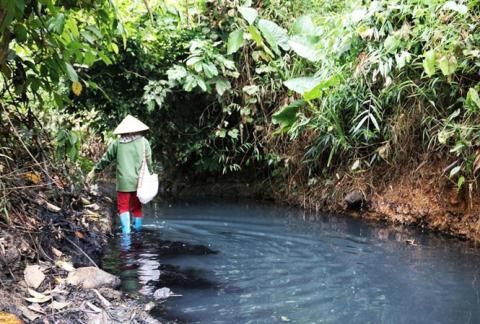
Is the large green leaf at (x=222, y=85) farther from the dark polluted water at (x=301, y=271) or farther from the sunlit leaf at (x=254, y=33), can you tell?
the sunlit leaf at (x=254, y=33)

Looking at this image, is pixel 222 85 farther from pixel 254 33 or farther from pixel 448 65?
pixel 254 33

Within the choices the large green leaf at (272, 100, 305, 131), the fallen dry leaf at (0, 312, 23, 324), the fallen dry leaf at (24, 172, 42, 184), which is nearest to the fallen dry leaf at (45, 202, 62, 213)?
the fallen dry leaf at (24, 172, 42, 184)

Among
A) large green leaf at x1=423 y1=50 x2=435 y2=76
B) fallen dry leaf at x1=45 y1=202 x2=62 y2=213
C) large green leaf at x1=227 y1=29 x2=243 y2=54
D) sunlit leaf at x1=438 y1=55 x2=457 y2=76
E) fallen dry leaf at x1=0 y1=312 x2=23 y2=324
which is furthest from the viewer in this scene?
sunlit leaf at x1=438 y1=55 x2=457 y2=76

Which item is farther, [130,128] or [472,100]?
[130,128]

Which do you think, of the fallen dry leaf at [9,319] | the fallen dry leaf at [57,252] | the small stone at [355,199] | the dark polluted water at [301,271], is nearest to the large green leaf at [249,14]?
the fallen dry leaf at [9,319]

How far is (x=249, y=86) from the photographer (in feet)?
28.1

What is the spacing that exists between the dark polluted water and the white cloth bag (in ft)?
1.63

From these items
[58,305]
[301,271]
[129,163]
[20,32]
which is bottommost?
[301,271]

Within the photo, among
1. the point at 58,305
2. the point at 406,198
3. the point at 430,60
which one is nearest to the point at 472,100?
the point at 430,60

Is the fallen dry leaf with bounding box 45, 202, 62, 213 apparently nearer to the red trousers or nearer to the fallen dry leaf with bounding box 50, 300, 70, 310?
the fallen dry leaf with bounding box 50, 300, 70, 310

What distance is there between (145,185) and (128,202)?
1.06 feet

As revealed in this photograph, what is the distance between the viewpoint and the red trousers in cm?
625

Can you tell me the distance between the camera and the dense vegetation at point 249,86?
325 cm

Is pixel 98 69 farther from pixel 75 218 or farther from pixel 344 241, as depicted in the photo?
pixel 344 241
